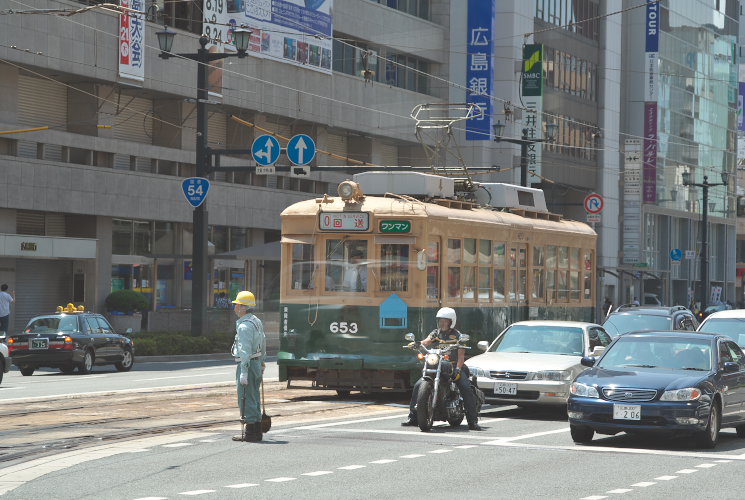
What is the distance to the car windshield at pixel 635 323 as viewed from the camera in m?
26.0

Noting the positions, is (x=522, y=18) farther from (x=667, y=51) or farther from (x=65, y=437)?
(x=65, y=437)

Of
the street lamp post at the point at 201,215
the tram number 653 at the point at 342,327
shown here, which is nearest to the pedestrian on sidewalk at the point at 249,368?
the tram number 653 at the point at 342,327

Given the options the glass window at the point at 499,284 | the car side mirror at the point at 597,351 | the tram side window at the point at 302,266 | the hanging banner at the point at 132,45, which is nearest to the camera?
the car side mirror at the point at 597,351

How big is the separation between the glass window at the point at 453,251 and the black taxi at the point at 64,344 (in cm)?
1028

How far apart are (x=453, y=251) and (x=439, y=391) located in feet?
17.2

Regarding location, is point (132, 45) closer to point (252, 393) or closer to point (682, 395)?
point (252, 393)

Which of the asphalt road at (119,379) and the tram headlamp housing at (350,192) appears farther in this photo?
the asphalt road at (119,379)

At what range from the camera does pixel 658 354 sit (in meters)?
16.5

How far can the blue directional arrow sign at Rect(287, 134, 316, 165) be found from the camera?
35062mm

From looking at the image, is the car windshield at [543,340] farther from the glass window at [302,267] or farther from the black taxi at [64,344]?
the black taxi at [64,344]

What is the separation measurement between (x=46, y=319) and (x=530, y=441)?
1591 centimetres

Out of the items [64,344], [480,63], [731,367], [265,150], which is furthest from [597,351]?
[480,63]

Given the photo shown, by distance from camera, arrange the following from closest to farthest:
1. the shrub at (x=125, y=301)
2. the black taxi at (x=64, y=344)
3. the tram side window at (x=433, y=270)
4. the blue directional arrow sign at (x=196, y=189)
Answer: the tram side window at (x=433, y=270)
the black taxi at (x=64, y=344)
the blue directional arrow sign at (x=196, y=189)
the shrub at (x=125, y=301)

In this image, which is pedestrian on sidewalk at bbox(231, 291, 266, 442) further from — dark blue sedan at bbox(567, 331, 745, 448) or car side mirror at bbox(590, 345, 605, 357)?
car side mirror at bbox(590, 345, 605, 357)
